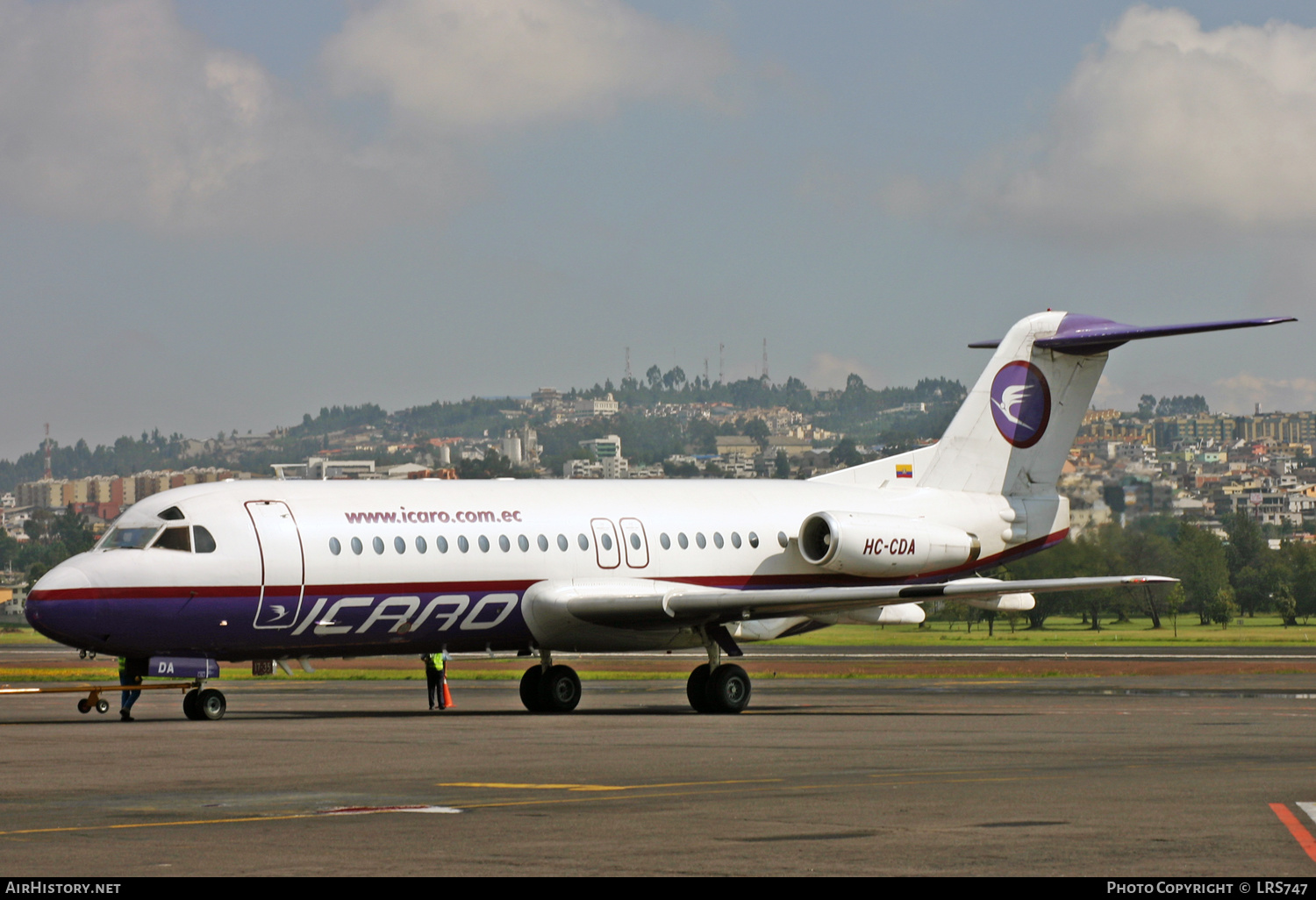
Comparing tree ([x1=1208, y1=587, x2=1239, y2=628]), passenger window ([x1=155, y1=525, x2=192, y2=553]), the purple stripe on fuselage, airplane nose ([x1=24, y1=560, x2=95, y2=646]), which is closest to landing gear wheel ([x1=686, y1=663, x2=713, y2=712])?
the purple stripe on fuselage

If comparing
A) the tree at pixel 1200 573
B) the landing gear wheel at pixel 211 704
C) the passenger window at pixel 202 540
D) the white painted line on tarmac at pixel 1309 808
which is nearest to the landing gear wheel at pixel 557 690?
the landing gear wheel at pixel 211 704

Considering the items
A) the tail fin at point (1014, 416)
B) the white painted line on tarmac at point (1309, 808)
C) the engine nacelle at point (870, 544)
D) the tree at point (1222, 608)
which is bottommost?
the tree at point (1222, 608)

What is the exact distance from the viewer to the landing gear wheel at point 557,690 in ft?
111

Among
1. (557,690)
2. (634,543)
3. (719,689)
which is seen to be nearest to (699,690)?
(719,689)

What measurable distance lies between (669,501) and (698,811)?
64.8 ft

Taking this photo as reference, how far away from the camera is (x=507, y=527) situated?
3312 centimetres

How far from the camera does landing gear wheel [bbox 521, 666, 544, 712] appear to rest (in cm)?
3406

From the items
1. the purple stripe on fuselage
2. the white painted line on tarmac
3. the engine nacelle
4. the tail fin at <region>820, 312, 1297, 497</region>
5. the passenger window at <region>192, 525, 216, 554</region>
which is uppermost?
the tail fin at <region>820, 312, 1297, 497</region>

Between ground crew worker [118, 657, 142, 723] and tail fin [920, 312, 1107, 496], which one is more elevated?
tail fin [920, 312, 1107, 496]

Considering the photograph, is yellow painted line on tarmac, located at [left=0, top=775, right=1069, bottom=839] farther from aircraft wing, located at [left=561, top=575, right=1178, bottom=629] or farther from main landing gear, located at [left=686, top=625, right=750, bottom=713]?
main landing gear, located at [left=686, top=625, right=750, bottom=713]

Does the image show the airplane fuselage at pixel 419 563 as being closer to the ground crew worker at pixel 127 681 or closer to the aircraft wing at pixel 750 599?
the aircraft wing at pixel 750 599

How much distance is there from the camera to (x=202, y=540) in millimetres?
30062

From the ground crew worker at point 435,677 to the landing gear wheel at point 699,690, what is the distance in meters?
4.96
